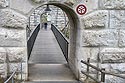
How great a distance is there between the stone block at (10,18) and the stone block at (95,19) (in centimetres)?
164

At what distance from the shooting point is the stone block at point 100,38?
718cm

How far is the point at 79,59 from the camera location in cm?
750

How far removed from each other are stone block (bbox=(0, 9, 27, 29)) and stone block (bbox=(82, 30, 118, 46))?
170 centimetres

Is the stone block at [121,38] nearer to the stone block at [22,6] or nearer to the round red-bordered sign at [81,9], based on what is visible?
the round red-bordered sign at [81,9]

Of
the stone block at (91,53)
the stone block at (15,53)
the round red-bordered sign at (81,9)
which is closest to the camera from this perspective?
the stone block at (15,53)

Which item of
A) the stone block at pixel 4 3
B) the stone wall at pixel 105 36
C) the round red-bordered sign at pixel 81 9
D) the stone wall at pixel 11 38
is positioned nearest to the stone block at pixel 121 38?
the stone wall at pixel 105 36

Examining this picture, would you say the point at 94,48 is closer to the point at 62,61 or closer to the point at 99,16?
the point at 99,16

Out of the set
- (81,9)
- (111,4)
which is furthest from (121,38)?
(81,9)

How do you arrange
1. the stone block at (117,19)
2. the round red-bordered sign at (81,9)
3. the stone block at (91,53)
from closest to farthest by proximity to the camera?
the round red-bordered sign at (81,9), the stone block at (117,19), the stone block at (91,53)

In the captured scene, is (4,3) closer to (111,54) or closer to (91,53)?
(91,53)

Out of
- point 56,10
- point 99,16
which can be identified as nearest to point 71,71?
point 99,16

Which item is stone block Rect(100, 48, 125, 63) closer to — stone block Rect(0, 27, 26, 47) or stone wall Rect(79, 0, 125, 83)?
stone wall Rect(79, 0, 125, 83)

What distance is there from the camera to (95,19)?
7129 millimetres

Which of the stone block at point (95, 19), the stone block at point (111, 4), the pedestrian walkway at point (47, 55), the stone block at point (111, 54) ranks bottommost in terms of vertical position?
the pedestrian walkway at point (47, 55)
